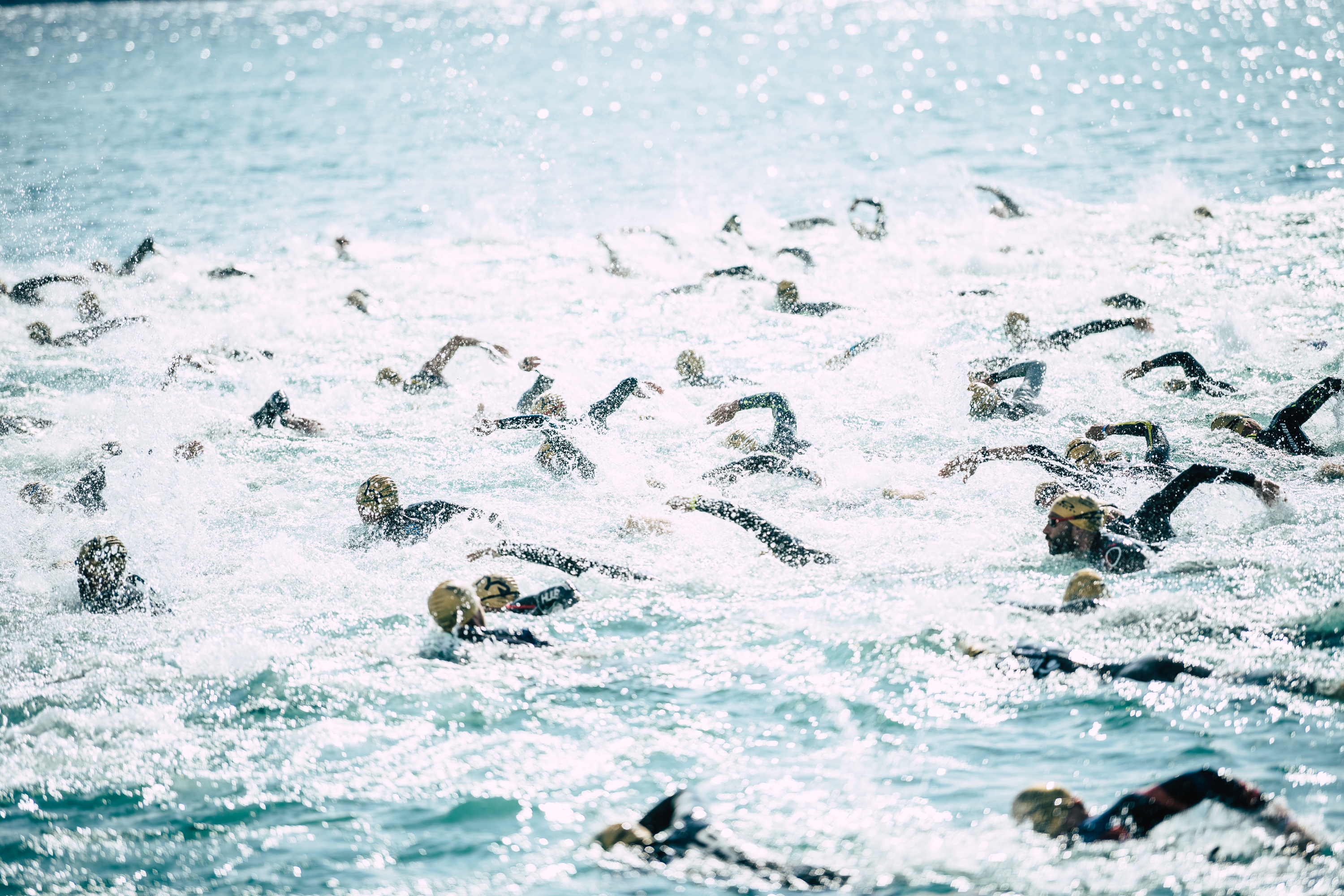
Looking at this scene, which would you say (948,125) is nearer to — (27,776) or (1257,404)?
(1257,404)

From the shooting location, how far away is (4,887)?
4.84 meters

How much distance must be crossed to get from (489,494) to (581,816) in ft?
17.0

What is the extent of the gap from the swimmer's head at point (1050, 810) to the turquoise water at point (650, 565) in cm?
13

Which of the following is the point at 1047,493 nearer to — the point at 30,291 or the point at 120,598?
the point at 120,598

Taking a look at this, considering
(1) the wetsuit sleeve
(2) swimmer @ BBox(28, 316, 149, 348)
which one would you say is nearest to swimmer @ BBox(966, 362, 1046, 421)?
(1) the wetsuit sleeve

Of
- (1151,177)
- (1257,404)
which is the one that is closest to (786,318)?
(1257,404)

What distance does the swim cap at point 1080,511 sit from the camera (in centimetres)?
752

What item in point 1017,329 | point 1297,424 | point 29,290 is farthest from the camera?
point 29,290

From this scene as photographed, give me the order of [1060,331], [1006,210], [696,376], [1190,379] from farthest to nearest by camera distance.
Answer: [1006,210] → [1060,331] → [696,376] → [1190,379]

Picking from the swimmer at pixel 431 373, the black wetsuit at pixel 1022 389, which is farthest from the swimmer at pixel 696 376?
the black wetsuit at pixel 1022 389

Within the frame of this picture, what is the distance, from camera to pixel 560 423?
11445 millimetres

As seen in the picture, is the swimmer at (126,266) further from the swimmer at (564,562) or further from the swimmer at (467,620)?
the swimmer at (467,620)

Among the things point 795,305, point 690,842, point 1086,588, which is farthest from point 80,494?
point 795,305

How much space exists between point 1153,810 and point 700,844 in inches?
81.4
